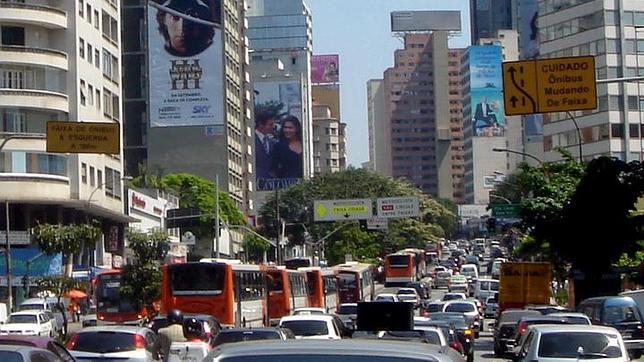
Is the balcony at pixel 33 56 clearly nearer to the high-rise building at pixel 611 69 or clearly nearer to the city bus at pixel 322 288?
the city bus at pixel 322 288

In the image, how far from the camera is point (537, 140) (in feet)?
448

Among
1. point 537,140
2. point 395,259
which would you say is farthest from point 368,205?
point 537,140

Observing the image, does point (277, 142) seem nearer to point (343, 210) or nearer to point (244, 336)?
point (343, 210)

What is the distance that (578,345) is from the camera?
69.6 ft

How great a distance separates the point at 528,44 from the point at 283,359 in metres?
160

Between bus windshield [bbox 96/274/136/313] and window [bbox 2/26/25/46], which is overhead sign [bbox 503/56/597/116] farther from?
window [bbox 2/26/25/46]

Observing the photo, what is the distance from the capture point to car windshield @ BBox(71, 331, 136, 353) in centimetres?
2417

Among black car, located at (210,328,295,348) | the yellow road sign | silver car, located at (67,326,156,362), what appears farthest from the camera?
the yellow road sign

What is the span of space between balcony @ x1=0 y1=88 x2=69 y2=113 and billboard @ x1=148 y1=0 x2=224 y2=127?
135ft

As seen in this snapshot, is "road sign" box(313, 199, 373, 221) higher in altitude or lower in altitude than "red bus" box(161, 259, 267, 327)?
higher

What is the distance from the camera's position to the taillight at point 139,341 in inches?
957

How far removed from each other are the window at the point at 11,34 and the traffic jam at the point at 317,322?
45.7ft

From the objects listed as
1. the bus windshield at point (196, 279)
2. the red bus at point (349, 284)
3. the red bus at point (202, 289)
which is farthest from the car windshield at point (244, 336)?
the red bus at point (349, 284)

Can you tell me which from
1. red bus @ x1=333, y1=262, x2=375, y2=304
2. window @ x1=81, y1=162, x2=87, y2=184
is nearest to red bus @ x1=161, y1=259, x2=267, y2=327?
red bus @ x1=333, y1=262, x2=375, y2=304
